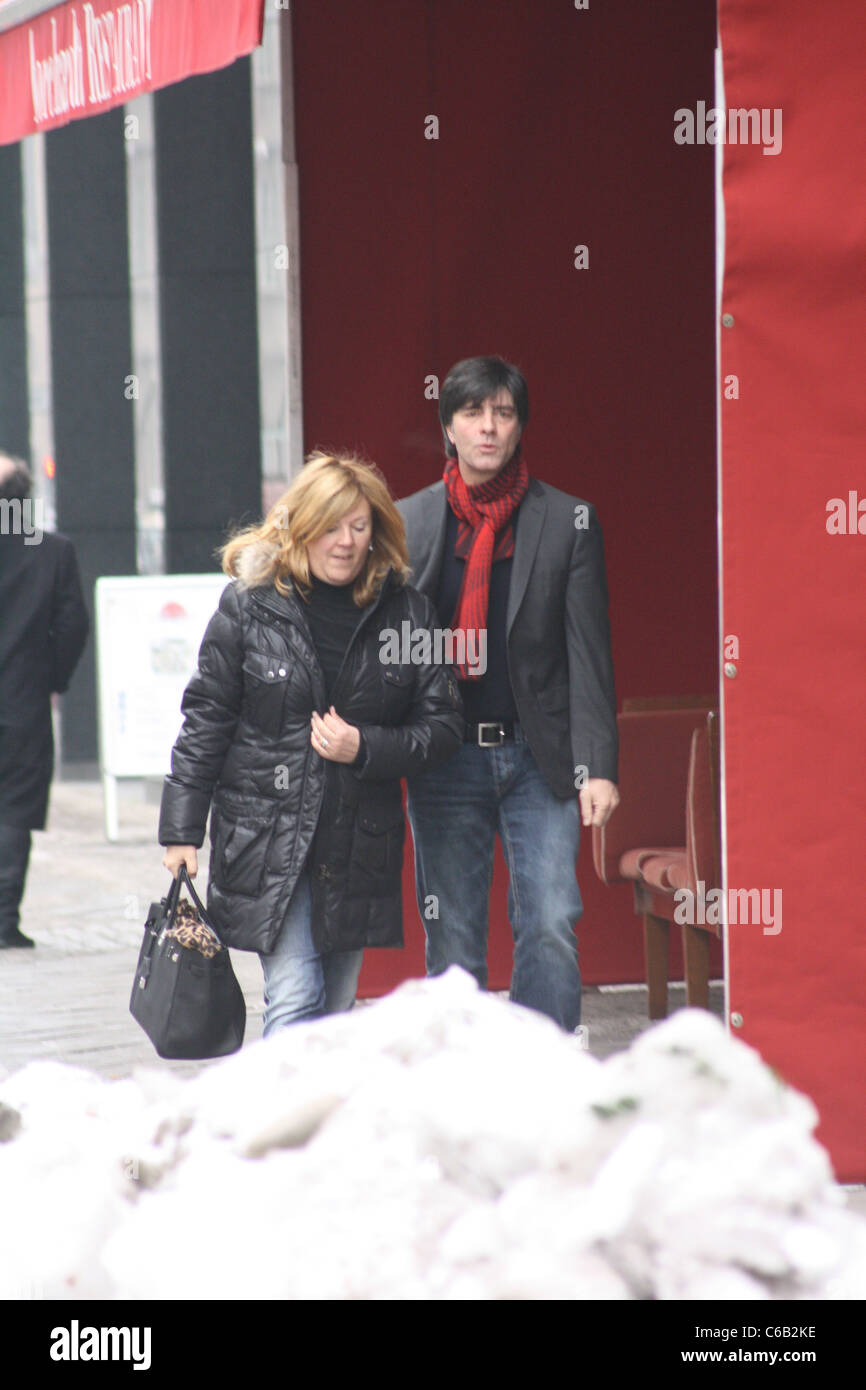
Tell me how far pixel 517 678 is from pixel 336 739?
2.22 feet

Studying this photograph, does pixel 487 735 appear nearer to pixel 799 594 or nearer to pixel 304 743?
pixel 304 743

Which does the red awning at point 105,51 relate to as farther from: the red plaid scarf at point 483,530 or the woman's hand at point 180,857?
the woman's hand at point 180,857

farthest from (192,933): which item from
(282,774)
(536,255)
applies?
(536,255)

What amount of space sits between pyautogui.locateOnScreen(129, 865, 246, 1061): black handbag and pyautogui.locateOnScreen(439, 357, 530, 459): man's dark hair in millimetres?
1328

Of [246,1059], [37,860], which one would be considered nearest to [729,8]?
[246,1059]

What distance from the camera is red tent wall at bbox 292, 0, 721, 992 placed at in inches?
240

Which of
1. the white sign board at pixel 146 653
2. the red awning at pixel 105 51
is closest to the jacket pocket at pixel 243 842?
the red awning at pixel 105 51

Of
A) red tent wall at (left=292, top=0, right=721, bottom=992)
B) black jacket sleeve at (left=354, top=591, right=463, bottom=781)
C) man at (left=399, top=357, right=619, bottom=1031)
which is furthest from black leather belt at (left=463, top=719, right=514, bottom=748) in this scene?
red tent wall at (left=292, top=0, right=721, bottom=992)

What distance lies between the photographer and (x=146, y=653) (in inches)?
438

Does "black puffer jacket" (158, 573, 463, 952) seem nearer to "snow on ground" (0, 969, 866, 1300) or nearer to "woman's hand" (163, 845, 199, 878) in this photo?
"woman's hand" (163, 845, 199, 878)

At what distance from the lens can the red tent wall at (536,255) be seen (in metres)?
6.11

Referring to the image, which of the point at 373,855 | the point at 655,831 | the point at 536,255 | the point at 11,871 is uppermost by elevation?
the point at 536,255

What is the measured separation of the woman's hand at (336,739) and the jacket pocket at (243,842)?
17 centimetres
